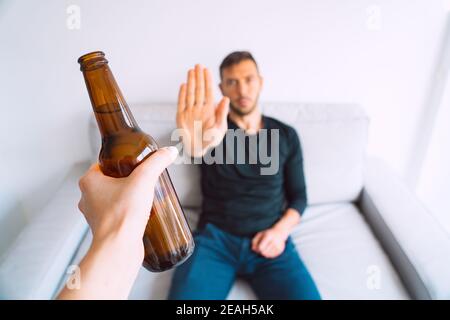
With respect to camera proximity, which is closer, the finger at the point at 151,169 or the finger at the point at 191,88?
the finger at the point at 151,169

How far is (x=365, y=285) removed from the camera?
861 millimetres

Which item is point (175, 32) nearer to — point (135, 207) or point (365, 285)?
point (135, 207)

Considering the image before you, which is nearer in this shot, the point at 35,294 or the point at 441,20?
the point at 35,294

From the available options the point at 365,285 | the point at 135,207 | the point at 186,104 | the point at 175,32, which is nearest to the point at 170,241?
the point at 135,207

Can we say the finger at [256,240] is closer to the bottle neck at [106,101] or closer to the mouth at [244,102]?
the mouth at [244,102]

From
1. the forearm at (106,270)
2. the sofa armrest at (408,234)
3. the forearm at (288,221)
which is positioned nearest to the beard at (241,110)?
the forearm at (288,221)

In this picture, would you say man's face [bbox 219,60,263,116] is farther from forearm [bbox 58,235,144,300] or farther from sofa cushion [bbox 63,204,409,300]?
forearm [bbox 58,235,144,300]

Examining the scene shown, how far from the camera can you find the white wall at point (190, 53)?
3.33ft

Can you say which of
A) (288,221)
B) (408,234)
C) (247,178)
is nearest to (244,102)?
(247,178)

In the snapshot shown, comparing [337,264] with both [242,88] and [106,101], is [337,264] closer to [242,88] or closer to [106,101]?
[242,88]

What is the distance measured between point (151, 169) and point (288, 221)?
744 mm

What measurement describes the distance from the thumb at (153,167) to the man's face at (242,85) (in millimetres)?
624

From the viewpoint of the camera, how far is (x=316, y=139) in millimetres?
1092
